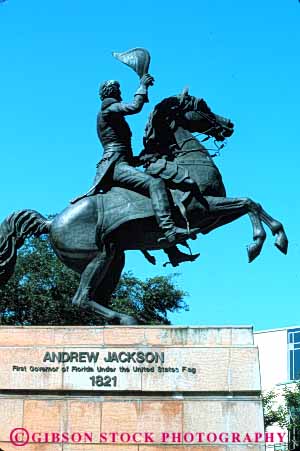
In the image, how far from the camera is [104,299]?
13391mm

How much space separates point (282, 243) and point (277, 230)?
225 mm

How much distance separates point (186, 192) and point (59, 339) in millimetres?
3023

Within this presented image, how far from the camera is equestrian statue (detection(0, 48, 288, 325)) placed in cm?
1260

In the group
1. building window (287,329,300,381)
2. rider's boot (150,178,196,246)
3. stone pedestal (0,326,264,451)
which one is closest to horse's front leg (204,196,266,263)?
rider's boot (150,178,196,246)

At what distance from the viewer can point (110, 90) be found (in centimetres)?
1376

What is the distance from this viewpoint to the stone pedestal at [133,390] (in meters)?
11.2

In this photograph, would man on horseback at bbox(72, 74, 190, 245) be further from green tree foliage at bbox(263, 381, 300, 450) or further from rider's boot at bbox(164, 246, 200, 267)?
green tree foliage at bbox(263, 381, 300, 450)

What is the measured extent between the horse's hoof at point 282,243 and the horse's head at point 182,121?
94.2 inches

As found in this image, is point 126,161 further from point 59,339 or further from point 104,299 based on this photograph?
point 59,339

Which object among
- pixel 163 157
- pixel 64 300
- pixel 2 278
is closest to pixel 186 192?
pixel 163 157

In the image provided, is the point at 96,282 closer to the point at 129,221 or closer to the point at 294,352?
the point at 129,221

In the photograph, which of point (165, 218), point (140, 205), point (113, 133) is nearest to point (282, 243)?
point (165, 218)

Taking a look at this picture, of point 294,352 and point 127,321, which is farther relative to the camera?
point 294,352

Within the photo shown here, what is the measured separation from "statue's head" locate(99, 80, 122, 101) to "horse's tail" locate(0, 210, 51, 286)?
2335 mm
